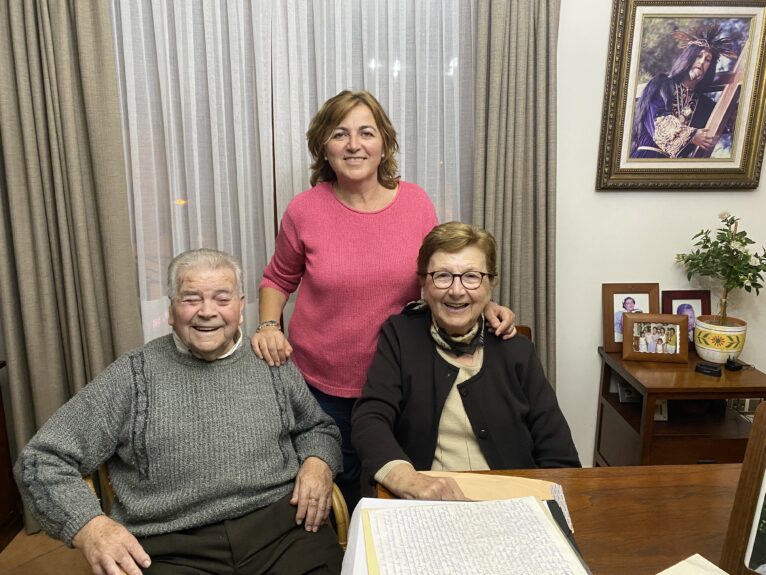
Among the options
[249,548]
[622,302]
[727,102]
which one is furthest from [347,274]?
[727,102]

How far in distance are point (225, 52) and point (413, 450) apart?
171 centimetres

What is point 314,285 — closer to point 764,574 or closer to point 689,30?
point 764,574

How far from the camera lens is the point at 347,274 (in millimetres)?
1686

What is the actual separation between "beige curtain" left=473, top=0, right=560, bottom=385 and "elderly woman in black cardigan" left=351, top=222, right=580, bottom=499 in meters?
0.78

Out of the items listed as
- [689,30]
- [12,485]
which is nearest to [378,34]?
[689,30]

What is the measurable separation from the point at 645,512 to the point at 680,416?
59.2 inches

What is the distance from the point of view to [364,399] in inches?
58.7

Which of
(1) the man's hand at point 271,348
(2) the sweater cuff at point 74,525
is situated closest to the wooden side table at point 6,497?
(2) the sweater cuff at point 74,525

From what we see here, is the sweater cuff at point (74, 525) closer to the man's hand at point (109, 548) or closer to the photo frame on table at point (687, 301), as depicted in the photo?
the man's hand at point (109, 548)

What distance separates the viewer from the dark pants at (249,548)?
52.6 inches

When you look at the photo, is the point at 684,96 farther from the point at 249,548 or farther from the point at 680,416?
the point at 249,548

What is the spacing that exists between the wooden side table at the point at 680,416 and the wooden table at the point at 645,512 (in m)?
1.00

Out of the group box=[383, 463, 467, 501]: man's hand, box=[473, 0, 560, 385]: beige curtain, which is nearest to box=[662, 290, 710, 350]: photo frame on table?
box=[473, 0, 560, 385]: beige curtain

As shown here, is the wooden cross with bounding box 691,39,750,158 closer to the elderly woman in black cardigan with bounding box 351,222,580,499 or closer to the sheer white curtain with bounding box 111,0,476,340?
the sheer white curtain with bounding box 111,0,476,340
